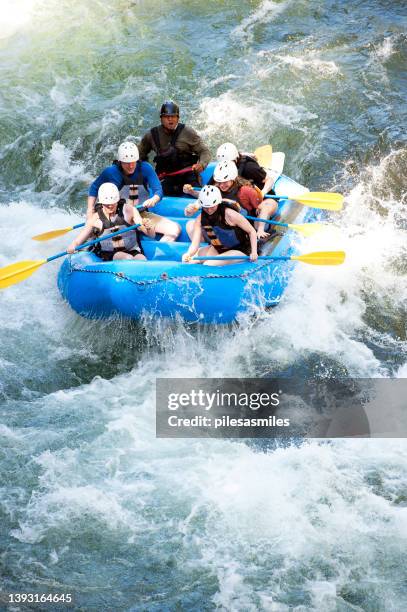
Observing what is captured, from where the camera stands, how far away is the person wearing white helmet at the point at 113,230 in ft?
24.2

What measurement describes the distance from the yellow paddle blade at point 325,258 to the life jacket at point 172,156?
1896 mm

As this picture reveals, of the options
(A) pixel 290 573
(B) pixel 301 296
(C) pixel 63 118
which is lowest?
(A) pixel 290 573

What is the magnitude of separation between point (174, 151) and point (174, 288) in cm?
196

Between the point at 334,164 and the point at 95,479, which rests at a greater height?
the point at 334,164

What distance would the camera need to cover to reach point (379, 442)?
6.25m

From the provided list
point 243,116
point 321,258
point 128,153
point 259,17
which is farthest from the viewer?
point 259,17

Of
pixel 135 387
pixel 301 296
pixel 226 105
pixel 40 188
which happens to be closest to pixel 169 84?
pixel 226 105

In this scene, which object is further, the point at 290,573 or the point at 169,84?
the point at 169,84

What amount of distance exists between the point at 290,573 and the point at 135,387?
2.24 meters

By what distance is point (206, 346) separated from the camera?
7.30 metres

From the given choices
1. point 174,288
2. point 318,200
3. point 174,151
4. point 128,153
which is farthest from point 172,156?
point 174,288

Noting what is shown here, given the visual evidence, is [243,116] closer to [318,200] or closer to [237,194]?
[318,200]

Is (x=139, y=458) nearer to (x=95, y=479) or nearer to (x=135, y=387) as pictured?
(x=95, y=479)

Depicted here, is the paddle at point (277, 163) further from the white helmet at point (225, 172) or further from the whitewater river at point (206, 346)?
the white helmet at point (225, 172)
